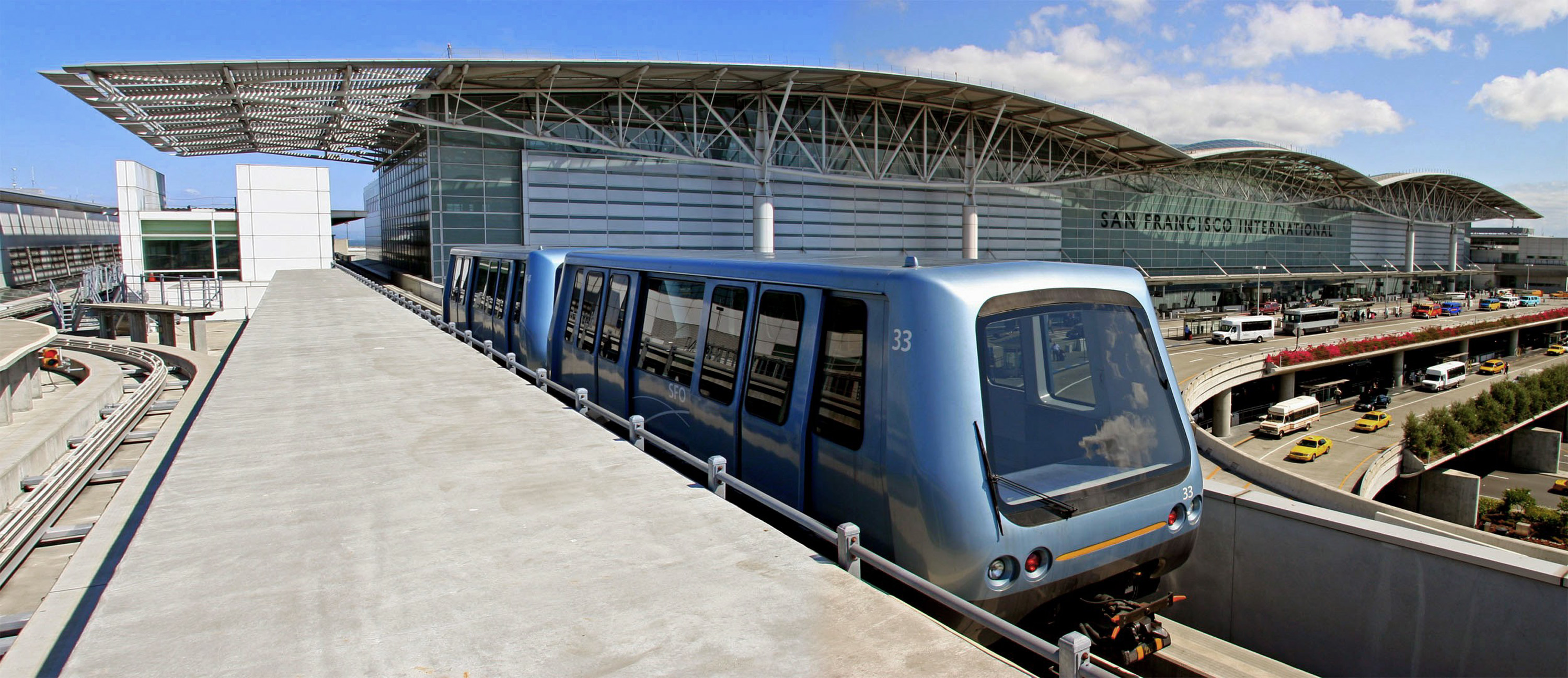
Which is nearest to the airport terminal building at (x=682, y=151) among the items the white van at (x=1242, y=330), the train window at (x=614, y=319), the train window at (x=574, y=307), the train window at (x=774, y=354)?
the white van at (x=1242, y=330)

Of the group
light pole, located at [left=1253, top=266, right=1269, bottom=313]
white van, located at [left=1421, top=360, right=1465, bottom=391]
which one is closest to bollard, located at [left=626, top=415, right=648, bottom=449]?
white van, located at [left=1421, top=360, right=1465, bottom=391]

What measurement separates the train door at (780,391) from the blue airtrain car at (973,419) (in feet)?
0.05

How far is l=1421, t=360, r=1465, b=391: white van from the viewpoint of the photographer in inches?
2050

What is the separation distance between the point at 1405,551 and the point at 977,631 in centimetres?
287

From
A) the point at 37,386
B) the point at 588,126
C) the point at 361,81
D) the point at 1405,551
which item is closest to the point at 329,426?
the point at 1405,551

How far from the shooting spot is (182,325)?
113ft

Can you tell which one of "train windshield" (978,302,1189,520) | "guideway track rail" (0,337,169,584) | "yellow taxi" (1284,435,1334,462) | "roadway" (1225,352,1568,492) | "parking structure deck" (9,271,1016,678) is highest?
"train windshield" (978,302,1189,520)

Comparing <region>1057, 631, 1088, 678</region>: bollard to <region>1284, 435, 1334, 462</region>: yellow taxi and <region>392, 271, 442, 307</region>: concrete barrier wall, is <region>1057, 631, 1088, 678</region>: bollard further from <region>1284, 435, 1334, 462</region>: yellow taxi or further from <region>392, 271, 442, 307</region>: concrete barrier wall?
<region>1284, 435, 1334, 462</region>: yellow taxi

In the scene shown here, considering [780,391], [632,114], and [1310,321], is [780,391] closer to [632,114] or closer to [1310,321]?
[632,114]

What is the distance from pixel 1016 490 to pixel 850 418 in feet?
3.41

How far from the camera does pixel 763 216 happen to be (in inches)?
1633

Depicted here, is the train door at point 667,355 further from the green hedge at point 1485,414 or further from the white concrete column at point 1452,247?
the white concrete column at point 1452,247

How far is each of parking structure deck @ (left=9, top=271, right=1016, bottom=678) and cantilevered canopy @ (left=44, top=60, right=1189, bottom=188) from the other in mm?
27086

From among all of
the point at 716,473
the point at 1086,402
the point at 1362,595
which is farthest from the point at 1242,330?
the point at 716,473
